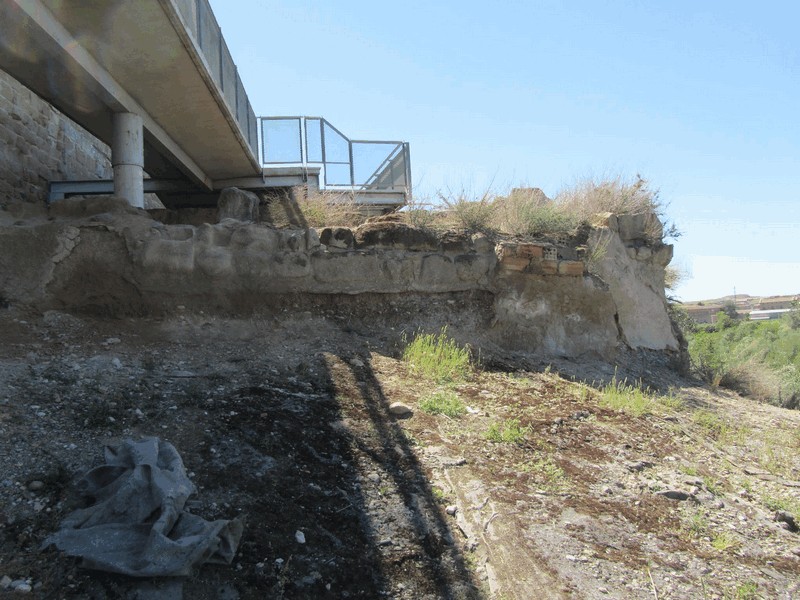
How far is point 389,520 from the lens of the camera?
2799 millimetres

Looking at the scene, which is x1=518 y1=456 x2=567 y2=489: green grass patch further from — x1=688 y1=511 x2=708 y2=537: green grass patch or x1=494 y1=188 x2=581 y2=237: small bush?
x1=494 y1=188 x2=581 y2=237: small bush

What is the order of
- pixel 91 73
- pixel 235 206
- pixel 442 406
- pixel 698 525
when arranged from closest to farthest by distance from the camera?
1. pixel 698 525
2. pixel 442 406
3. pixel 91 73
4. pixel 235 206

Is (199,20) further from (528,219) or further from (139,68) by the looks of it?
(528,219)

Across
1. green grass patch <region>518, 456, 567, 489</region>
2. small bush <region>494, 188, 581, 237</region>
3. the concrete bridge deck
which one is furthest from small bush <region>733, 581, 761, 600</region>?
the concrete bridge deck

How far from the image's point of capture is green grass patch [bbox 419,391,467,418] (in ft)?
14.1

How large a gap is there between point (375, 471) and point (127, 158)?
629 cm

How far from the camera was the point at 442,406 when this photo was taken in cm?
432

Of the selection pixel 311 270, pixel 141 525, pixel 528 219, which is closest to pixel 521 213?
pixel 528 219

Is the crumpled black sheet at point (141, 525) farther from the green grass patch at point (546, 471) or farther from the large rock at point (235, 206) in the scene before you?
the large rock at point (235, 206)

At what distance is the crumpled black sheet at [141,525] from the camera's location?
2.07 meters

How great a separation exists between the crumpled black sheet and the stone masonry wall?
21.0ft

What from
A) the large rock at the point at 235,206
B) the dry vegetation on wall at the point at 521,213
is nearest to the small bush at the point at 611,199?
the dry vegetation on wall at the point at 521,213

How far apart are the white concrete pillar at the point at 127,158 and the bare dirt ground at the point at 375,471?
10.7 ft

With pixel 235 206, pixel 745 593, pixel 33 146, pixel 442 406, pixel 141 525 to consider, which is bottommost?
pixel 745 593
